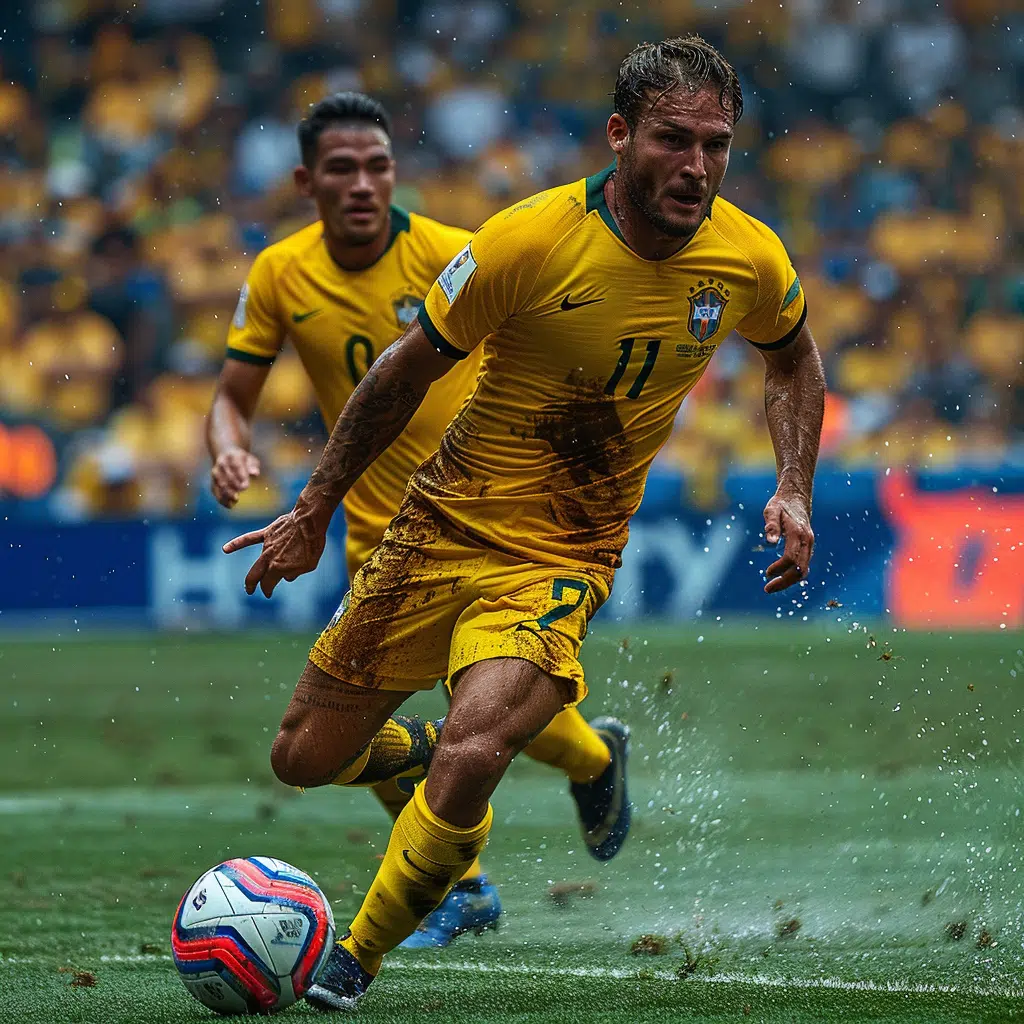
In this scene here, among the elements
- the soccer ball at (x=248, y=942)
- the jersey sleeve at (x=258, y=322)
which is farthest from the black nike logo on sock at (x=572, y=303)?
the jersey sleeve at (x=258, y=322)

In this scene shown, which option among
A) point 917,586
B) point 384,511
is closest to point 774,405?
point 384,511

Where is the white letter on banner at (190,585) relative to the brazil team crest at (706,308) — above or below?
below

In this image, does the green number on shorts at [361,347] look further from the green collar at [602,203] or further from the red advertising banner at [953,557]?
the red advertising banner at [953,557]

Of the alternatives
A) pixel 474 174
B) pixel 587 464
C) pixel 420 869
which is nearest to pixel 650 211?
pixel 587 464

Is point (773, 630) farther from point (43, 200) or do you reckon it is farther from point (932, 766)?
point (43, 200)

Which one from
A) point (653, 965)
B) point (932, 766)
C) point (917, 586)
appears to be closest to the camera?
point (653, 965)

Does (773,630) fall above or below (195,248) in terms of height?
below

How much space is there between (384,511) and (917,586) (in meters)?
8.40

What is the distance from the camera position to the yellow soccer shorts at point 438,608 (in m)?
4.46

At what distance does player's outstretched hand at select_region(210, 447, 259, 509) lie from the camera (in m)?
5.90

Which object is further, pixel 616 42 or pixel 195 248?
pixel 616 42

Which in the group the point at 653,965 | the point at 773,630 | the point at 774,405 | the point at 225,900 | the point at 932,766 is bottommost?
the point at 773,630

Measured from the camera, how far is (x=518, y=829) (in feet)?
23.3

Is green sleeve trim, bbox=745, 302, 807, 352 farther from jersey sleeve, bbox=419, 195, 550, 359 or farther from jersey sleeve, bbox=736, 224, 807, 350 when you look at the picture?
jersey sleeve, bbox=419, 195, 550, 359
